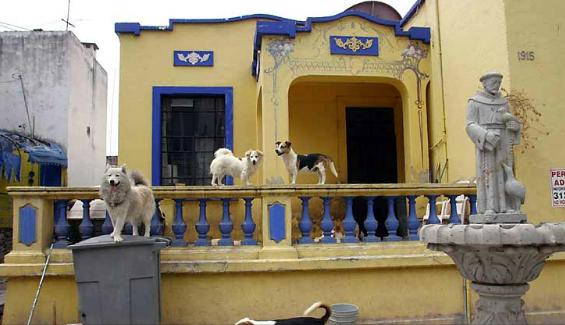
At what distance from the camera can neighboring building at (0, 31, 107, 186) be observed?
15.6 metres

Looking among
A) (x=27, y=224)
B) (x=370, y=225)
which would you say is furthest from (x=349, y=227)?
(x=27, y=224)

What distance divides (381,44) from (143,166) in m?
4.80

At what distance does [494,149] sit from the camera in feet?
15.4

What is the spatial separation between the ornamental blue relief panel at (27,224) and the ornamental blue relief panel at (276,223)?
275cm

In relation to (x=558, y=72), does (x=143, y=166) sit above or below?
below

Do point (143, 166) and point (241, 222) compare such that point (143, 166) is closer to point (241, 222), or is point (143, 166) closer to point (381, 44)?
point (241, 222)

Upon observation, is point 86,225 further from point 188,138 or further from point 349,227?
point 188,138

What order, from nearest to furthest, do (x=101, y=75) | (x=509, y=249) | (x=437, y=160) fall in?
(x=509, y=249), (x=437, y=160), (x=101, y=75)

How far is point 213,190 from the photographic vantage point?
627cm

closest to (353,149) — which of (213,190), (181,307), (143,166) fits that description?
(143,166)

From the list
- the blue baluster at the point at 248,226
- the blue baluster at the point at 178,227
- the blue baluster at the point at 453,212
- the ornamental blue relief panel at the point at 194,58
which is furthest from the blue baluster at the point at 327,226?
the ornamental blue relief panel at the point at 194,58

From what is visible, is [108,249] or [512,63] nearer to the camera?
[108,249]

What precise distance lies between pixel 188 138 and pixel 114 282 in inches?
200

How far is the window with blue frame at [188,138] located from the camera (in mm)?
9945
